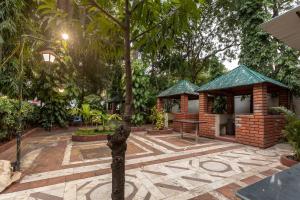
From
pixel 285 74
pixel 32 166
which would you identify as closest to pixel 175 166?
pixel 32 166

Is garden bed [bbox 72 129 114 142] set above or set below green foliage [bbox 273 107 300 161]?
below

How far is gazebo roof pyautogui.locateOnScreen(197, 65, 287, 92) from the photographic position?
21.2 ft

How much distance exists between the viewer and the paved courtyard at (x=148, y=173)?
9.66ft

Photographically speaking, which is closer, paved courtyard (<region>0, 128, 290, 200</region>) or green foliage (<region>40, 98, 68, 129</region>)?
paved courtyard (<region>0, 128, 290, 200</region>)

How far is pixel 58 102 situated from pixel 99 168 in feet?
29.1

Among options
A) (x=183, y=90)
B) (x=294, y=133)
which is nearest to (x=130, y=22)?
(x=294, y=133)

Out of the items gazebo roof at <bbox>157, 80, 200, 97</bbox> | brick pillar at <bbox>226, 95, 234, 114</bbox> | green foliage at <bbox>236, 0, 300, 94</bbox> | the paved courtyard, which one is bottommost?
the paved courtyard

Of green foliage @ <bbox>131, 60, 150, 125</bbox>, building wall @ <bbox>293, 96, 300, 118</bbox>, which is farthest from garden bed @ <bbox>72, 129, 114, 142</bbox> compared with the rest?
building wall @ <bbox>293, 96, 300, 118</bbox>

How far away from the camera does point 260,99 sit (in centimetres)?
634

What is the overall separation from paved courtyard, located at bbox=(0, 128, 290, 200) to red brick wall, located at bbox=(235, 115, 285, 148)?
0.51 m

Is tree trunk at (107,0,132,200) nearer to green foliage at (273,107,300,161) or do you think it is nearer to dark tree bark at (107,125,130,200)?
dark tree bark at (107,125,130,200)

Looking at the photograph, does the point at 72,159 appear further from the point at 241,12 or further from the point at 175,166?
the point at 241,12

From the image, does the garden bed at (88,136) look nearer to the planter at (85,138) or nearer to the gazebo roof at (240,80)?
the planter at (85,138)

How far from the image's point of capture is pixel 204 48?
15914mm
